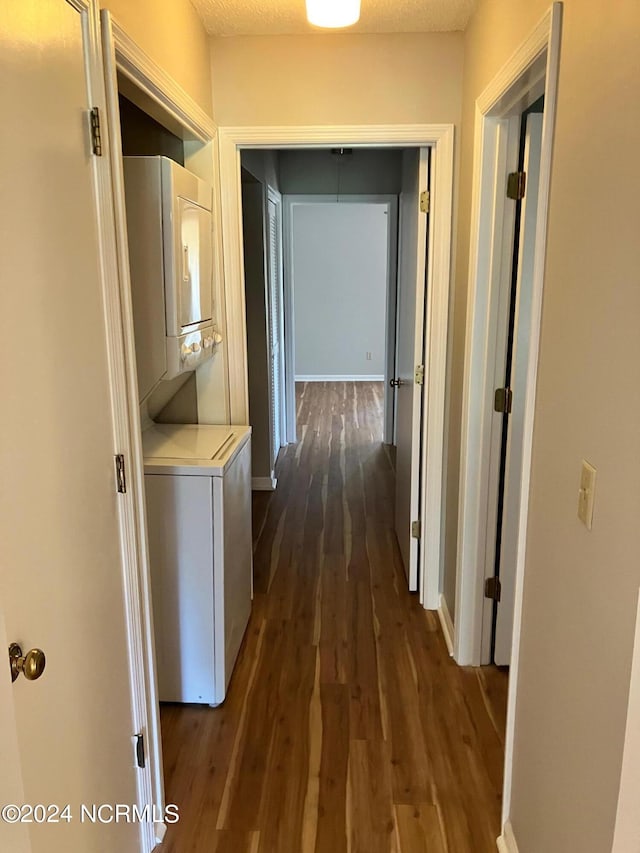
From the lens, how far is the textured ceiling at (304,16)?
2225 mm

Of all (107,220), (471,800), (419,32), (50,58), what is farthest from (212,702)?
(419,32)

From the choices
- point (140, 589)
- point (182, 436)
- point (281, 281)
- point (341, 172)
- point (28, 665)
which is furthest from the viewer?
point (281, 281)

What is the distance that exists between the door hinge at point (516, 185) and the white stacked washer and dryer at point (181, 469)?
1.12 m

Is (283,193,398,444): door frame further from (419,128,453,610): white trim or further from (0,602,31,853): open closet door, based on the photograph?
(0,602,31,853): open closet door

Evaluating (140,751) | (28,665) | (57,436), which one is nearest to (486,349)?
(57,436)

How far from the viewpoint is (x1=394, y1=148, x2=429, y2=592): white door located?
9.32ft

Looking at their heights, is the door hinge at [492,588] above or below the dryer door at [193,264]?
below

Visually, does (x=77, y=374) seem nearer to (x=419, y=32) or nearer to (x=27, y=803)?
(x=27, y=803)

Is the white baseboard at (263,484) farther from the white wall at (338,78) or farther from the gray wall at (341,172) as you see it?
the white wall at (338,78)

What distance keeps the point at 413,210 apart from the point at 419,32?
75 centimetres

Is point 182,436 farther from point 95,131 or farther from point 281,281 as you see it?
point 281,281

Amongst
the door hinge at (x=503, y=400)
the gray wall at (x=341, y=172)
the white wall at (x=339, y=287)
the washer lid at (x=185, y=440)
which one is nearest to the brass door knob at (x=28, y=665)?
the washer lid at (x=185, y=440)

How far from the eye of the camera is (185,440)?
253 cm

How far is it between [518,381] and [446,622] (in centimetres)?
118
